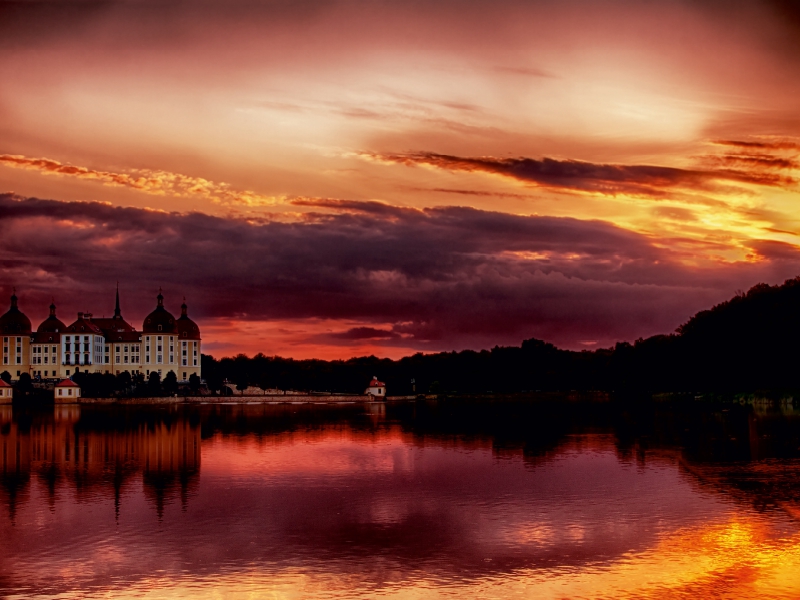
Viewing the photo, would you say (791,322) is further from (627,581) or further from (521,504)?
(627,581)

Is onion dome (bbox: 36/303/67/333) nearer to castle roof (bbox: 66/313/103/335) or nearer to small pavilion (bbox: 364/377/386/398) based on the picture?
castle roof (bbox: 66/313/103/335)

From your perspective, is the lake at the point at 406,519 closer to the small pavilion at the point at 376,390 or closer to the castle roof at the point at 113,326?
the small pavilion at the point at 376,390

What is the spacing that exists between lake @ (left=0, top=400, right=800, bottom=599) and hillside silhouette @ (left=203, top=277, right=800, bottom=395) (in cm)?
3883

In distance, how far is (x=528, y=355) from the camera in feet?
505

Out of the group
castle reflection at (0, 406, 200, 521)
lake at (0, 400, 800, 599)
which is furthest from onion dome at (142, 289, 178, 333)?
lake at (0, 400, 800, 599)

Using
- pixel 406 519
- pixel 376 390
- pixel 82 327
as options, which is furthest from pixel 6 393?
pixel 406 519

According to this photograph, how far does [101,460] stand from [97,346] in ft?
345

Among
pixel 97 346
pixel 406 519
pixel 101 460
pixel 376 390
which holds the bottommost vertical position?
pixel 406 519

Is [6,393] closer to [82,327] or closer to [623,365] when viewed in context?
[82,327]

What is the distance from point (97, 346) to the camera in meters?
140

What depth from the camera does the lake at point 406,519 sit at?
18078 mm

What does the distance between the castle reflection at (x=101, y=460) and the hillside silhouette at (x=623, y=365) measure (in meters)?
48.0

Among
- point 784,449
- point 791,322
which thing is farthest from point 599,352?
point 784,449

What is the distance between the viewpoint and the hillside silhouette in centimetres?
8271
